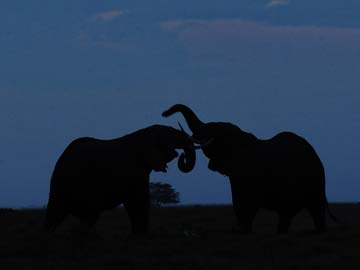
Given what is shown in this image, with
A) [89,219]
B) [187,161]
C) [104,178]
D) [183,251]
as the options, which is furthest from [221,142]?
[183,251]

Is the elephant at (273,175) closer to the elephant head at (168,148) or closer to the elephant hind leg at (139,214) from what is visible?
→ the elephant head at (168,148)

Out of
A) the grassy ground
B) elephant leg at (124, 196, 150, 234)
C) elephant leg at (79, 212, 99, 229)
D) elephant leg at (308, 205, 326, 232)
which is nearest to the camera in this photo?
the grassy ground

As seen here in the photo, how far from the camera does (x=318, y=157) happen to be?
54.1 feet

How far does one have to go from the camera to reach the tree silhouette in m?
56.1

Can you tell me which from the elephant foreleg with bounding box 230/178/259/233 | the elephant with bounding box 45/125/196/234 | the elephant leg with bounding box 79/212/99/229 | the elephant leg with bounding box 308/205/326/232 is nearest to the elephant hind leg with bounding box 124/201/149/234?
the elephant with bounding box 45/125/196/234

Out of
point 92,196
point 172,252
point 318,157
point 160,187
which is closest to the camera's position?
point 172,252

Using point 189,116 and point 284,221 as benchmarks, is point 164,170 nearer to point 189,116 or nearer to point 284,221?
point 189,116

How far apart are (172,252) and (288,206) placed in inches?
162

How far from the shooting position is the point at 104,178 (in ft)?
50.4

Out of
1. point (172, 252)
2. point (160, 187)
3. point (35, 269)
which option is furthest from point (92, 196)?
point (160, 187)

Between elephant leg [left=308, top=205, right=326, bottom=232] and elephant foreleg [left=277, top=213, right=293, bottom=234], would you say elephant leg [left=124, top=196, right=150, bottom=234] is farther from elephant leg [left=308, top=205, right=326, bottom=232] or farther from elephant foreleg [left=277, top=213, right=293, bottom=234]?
elephant leg [left=308, top=205, right=326, bottom=232]

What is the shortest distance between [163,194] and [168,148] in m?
40.8

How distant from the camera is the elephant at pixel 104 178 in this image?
1538cm

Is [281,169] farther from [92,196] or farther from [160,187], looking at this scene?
[160,187]
